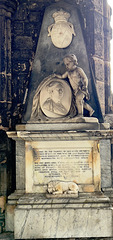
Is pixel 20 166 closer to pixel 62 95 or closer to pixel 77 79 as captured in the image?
pixel 62 95

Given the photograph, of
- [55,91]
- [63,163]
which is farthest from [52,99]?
[63,163]

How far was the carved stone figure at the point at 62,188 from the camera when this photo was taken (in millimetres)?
6584

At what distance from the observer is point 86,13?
8609 millimetres

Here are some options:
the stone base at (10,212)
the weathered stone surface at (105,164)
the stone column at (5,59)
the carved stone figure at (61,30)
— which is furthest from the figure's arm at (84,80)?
the stone base at (10,212)

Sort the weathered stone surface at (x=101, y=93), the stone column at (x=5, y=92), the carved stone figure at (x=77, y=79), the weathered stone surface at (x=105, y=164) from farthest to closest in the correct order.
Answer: the weathered stone surface at (x=101, y=93) < the stone column at (x=5, y=92) < the weathered stone surface at (x=105, y=164) < the carved stone figure at (x=77, y=79)

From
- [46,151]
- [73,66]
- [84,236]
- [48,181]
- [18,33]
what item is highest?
[18,33]

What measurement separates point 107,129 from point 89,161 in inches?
32.8

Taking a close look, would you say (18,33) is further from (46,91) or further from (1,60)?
(46,91)

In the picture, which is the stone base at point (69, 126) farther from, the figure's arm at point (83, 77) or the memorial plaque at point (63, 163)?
the figure's arm at point (83, 77)

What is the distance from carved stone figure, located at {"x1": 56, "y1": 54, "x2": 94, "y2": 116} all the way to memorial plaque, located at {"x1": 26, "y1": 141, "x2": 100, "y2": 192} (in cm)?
73

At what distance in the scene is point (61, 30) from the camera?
7461 millimetres

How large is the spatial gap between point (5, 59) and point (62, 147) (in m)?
2.86

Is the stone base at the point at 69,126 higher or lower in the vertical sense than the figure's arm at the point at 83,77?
lower

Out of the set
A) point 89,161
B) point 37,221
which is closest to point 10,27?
point 89,161
